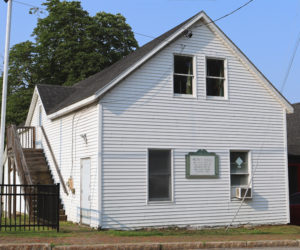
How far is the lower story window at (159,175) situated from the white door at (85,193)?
208 centimetres

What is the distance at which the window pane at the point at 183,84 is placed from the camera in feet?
55.1

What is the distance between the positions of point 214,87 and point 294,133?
12.1 metres

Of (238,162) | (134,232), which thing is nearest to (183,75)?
(238,162)

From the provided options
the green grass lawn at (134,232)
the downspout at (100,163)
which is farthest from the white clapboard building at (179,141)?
the green grass lawn at (134,232)

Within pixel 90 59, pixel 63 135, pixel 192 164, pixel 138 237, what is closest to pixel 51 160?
pixel 63 135

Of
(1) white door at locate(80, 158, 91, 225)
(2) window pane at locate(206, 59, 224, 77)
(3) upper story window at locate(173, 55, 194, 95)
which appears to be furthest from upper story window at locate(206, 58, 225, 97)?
(1) white door at locate(80, 158, 91, 225)

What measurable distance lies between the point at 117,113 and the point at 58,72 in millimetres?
21519

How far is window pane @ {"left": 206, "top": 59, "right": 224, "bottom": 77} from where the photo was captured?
17516 mm

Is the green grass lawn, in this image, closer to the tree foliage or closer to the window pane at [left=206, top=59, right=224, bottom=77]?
the window pane at [left=206, top=59, right=224, bottom=77]

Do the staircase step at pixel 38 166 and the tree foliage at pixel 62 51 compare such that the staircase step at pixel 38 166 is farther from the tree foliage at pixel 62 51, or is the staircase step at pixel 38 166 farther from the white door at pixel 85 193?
the tree foliage at pixel 62 51

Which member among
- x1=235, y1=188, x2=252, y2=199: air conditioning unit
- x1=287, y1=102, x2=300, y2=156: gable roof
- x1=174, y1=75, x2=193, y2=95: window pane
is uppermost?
x1=174, y1=75, x2=193, y2=95: window pane

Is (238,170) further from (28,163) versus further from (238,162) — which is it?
(28,163)

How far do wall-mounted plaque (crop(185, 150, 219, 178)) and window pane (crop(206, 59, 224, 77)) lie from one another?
10.2ft

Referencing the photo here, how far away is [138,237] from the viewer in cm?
1305
